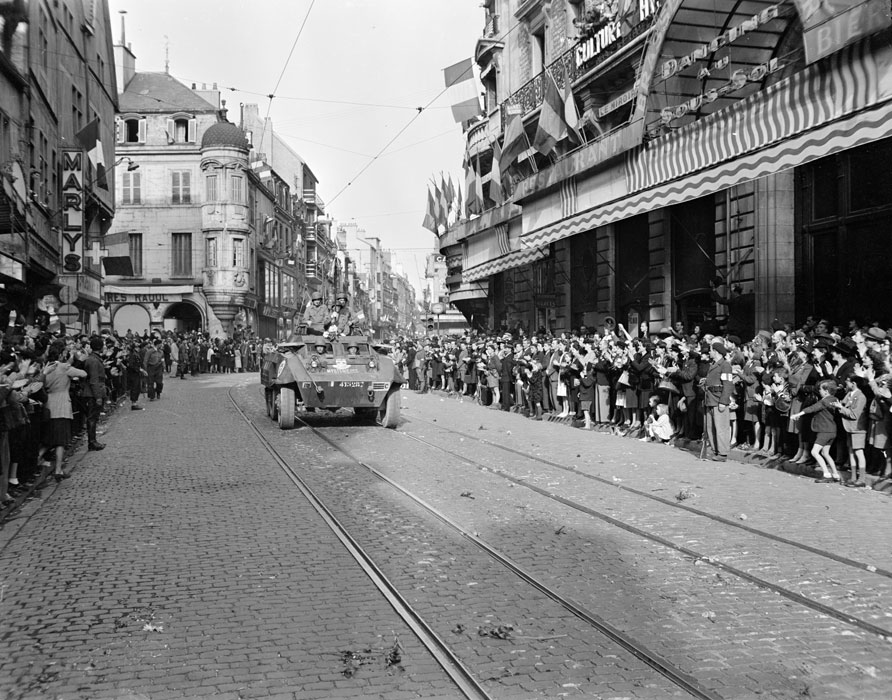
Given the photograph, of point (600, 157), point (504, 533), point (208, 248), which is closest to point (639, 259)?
point (600, 157)

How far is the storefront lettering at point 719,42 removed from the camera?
15344 mm

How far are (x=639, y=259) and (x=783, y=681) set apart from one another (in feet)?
63.7

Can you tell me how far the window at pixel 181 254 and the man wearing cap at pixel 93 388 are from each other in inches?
1604

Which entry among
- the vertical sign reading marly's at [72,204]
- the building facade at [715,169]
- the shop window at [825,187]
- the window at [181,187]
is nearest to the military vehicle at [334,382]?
the building facade at [715,169]

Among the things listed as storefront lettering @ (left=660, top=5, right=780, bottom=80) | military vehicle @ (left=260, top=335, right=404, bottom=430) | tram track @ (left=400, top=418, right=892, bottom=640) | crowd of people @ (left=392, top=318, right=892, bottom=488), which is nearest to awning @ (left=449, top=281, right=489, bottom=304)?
crowd of people @ (left=392, top=318, right=892, bottom=488)

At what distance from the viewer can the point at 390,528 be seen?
7.80m

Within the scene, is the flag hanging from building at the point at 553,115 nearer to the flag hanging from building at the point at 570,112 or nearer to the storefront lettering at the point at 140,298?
the flag hanging from building at the point at 570,112

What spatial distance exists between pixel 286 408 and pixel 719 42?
10.6 m

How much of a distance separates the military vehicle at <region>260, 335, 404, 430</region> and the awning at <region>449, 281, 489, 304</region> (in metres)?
20.5

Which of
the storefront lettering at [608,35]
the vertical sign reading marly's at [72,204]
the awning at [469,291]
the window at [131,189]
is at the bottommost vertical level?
the awning at [469,291]

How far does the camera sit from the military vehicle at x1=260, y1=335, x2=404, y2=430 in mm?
16031

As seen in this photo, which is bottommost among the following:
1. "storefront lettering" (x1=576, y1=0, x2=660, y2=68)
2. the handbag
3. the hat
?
the handbag

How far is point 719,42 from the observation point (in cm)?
1645

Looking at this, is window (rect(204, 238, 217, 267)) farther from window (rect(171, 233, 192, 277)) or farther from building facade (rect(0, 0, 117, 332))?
building facade (rect(0, 0, 117, 332))
